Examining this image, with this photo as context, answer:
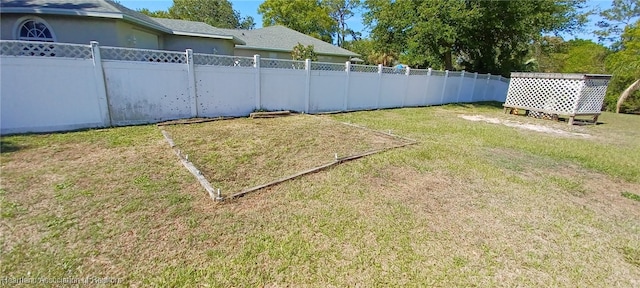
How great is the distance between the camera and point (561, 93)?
10336mm

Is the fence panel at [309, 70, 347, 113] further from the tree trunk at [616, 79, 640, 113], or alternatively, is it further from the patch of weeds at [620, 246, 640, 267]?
the tree trunk at [616, 79, 640, 113]

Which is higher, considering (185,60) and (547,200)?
(185,60)

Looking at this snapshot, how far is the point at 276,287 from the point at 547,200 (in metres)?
3.71

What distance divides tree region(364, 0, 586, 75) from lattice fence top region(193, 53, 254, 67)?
396 inches

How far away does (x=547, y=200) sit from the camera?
3582 mm

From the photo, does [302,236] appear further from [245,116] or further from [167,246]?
[245,116]

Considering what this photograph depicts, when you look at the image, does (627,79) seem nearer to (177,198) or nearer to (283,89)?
(283,89)

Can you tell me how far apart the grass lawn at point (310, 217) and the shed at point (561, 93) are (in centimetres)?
597

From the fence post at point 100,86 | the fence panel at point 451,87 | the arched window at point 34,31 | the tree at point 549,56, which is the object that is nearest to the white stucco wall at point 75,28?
the arched window at point 34,31

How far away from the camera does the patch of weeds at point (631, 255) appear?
8.03 ft

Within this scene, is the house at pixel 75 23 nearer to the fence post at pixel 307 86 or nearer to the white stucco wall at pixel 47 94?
the white stucco wall at pixel 47 94

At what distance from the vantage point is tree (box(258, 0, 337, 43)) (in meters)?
30.2

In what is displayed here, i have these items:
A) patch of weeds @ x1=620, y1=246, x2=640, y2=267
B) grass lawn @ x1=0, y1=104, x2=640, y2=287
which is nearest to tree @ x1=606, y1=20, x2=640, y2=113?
grass lawn @ x1=0, y1=104, x2=640, y2=287

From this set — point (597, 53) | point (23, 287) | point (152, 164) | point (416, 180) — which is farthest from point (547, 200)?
point (597, 53)
